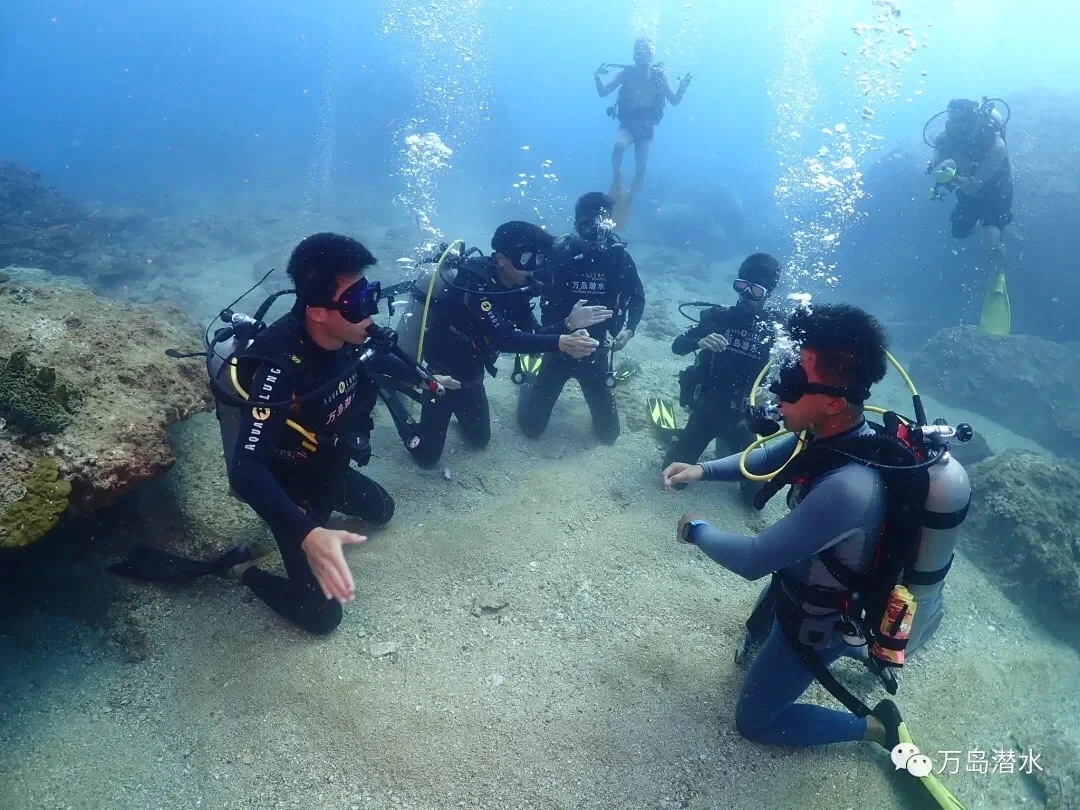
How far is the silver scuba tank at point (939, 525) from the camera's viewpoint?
103 inches

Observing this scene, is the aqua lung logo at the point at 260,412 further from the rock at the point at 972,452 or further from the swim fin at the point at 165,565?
the rock at the point at 972,452

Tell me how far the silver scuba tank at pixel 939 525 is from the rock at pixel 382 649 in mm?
3397

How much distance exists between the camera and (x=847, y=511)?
254 cm

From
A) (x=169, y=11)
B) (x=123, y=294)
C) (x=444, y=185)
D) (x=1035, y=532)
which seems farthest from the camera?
(x=169, y=11)

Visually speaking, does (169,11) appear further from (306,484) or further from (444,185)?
(306,484)

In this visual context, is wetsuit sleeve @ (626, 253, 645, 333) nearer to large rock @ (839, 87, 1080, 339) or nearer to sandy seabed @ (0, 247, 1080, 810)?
sandy seabed @ (0, 247, 1080, 810)

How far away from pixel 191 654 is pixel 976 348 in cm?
1659

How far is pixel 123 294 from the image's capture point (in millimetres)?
14914

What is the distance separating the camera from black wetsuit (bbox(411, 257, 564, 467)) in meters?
5.73

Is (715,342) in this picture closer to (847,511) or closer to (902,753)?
(847,511)

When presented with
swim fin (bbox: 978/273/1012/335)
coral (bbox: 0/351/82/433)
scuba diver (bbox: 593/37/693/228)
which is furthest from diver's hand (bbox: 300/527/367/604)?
scuba diver (bbox: 593/37/693/228)

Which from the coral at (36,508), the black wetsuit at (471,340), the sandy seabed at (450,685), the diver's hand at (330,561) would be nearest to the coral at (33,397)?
the coral at (36,508)

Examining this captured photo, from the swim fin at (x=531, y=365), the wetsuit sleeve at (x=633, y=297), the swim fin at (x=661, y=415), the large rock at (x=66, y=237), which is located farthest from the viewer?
the large rock at (x=66, y=237)

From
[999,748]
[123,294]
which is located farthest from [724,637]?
[123,294]
